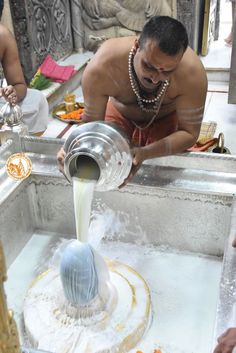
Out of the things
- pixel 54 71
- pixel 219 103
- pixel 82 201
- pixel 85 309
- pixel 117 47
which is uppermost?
pixel 117 47

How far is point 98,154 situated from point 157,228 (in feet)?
1.51

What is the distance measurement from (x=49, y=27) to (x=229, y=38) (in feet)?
6.46

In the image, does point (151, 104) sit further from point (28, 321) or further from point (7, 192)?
point (28, 321)

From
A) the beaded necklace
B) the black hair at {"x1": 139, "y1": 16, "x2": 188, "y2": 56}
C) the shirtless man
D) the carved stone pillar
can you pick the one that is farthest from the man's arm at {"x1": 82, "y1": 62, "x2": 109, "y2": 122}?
the carved stone pillar

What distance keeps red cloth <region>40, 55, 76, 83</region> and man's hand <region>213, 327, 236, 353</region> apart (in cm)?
295

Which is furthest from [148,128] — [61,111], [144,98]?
[61,111]

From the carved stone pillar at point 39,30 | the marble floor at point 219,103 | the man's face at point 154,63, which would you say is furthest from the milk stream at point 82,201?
the carved stone pillar at point 39,30

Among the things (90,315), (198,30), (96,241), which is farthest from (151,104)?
(198,30)

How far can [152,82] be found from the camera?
1.39 metres

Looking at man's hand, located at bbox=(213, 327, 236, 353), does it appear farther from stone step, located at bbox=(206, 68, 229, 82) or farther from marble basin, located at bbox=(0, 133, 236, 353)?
stone step, located at bbox=(206, 68, 229, 82)

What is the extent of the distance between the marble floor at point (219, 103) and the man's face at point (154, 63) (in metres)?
1.44

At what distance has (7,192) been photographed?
4.56ft

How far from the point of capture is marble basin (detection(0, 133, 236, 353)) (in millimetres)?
1273

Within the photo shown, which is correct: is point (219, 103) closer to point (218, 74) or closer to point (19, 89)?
point (218, 74)
